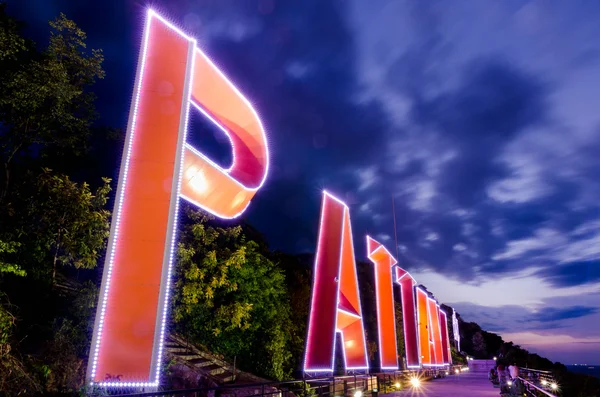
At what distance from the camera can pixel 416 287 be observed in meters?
25.8

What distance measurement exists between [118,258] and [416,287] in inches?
863

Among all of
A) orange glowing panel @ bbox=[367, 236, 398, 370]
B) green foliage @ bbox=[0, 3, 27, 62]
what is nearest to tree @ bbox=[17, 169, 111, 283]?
green foliage @ bbox=[0, 3, 27, 62]

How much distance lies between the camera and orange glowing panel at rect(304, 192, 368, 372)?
39.6 feet

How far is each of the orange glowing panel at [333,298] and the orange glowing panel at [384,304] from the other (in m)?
3.59

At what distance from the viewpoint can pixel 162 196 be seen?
733cm

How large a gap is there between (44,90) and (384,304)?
1437 cm

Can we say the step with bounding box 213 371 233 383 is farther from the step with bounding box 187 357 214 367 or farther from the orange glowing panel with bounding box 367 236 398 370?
the orange glowing panel with bounding box 367 236 398 370

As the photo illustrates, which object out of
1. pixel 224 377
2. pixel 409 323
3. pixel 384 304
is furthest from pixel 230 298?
pixel 409 323

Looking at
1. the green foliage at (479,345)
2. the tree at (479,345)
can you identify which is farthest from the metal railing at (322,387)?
the tree at (479,345)

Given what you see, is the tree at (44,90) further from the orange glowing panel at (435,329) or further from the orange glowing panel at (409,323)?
the orange glowing panel at (435,329)

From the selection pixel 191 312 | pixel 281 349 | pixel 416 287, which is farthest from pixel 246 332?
pixel 416 287

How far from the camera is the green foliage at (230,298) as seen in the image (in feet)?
52.0

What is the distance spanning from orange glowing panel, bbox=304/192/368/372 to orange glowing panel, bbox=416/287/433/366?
1106cm

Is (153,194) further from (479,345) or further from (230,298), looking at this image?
(479,345)
